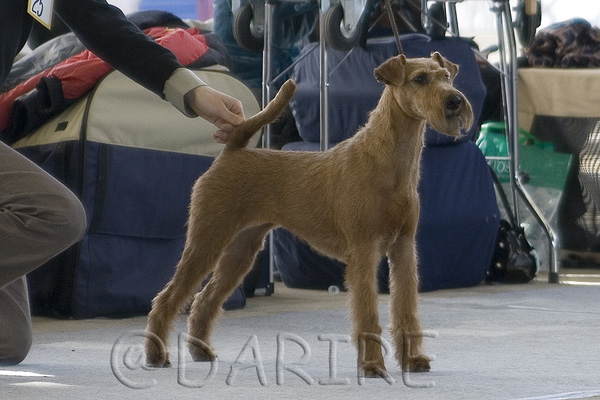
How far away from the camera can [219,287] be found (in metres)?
2.23

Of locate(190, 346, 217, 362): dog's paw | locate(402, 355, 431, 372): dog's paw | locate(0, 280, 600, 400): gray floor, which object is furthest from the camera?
locate(190, 346, 217, 362): dog's paw

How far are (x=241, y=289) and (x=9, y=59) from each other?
54.5 inches

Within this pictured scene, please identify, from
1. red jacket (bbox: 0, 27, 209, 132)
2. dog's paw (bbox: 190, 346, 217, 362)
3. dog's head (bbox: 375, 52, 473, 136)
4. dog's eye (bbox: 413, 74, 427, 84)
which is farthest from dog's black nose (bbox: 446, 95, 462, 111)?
red jacket (bbox: 0, 27, 209, 132)

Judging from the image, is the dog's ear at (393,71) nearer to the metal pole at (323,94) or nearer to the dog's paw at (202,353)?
the dog's paw at (202,353)

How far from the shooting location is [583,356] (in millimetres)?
2215

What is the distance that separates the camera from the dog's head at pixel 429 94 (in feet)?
6.31

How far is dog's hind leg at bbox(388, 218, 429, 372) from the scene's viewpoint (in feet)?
6.66

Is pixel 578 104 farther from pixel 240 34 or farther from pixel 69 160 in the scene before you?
pixel 69 160

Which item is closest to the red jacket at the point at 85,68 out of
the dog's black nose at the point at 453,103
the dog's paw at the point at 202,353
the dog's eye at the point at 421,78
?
the dog's paw at the point at 202,353

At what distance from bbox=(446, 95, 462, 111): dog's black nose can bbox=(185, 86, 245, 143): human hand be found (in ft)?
1.42

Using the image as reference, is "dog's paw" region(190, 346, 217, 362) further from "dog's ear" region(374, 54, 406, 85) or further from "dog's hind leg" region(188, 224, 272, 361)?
"dog's ear" region(374, 54, 406, 85)

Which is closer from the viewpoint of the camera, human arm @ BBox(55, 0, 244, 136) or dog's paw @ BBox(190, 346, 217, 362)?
human arm @ BBox(55, 0, 244, 136)

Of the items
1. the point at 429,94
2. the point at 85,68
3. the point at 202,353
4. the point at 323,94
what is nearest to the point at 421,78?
the point at 429,94

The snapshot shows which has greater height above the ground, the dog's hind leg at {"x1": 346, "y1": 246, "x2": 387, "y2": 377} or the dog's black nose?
the dog's black nose
